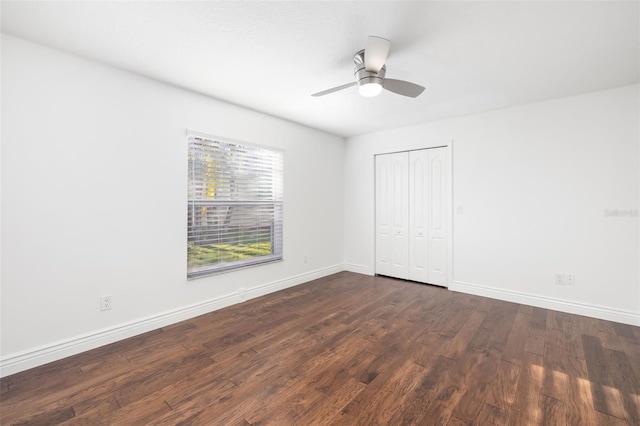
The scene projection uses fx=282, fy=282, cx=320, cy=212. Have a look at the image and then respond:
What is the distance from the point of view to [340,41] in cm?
215

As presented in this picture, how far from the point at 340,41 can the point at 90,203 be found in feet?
8.15

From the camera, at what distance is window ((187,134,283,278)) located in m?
3.18

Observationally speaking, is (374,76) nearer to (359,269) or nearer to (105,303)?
(105,303)

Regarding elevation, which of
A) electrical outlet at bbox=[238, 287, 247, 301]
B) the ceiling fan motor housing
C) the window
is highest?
the ceiling fan motor housing

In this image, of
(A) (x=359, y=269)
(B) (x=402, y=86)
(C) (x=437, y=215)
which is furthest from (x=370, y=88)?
(A) (x=359, y=269)

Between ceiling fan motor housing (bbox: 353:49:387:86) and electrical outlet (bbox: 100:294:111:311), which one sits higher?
ceiling fan motor housing (bbox: 353:49:387:86)

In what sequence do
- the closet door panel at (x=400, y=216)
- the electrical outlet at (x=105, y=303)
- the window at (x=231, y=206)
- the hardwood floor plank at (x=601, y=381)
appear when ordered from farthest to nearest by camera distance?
the closet door panel at (x=400, y=216) → the window at (x=231, y=206) → the electrical outlet at (x=105, y=303) → the hardwood floor plank at (x=601, y=381)

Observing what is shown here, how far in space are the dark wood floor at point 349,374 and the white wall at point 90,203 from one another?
10.6 inches

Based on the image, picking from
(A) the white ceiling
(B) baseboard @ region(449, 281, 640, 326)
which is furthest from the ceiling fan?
(B) baseboard @ region(449, 281, 640, 326)

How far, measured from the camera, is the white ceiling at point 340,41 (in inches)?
71.7

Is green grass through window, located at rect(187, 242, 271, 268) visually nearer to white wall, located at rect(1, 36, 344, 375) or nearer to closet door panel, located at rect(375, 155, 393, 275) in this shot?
white wall, located at rect(1, 36, 344, 375)

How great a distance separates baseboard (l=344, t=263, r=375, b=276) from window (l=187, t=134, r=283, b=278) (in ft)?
5.43

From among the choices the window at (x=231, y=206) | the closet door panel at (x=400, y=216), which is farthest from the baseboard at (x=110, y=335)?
the closet door panel at (x=400, y=216)

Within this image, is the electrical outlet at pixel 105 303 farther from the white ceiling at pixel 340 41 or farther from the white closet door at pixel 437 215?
the white closet door at pixel 437 215
